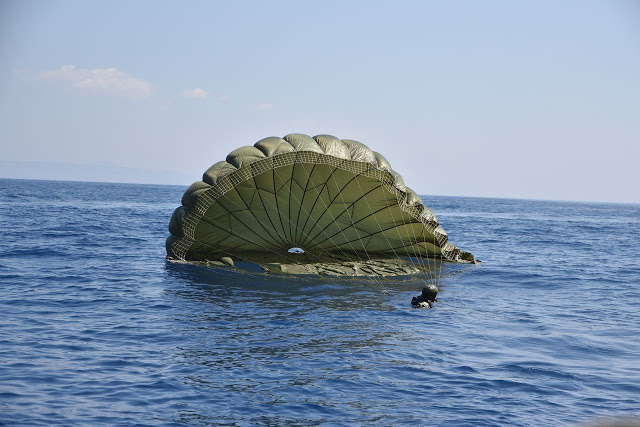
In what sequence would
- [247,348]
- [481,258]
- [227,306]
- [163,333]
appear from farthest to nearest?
1. [481,258]
2. [227,306]
3. [163,333]
4. [247,348]

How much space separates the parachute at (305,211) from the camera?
21.9m

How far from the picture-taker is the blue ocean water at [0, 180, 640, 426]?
10109 millimetres

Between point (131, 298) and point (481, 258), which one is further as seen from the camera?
point (481, 258)

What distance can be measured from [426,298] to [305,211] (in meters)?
7.68

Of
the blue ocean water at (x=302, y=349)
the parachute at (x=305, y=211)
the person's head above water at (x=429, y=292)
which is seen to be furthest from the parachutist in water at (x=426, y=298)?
the parachute at (x=305, y=211)

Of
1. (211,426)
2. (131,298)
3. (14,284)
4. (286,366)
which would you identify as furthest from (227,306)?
(211,426)

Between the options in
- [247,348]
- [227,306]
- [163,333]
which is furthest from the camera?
[227,306]

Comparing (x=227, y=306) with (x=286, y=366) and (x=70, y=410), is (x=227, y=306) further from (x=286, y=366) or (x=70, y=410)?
(x=70, y=410)

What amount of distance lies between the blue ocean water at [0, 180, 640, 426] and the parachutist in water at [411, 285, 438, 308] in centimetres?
35

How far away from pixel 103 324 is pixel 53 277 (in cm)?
760

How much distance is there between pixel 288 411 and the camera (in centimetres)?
998

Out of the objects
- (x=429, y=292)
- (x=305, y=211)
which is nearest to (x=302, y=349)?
(x=429, y=292)

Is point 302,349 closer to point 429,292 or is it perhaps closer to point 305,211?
point 429,292

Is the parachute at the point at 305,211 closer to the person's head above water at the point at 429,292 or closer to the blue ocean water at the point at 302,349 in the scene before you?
the blue ocean water at the point at 302,349
